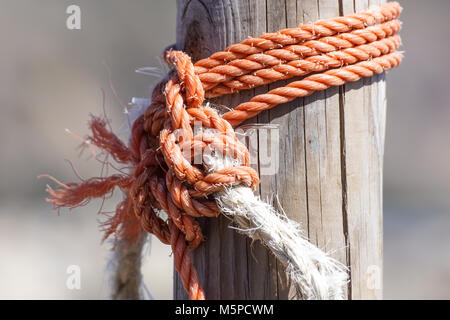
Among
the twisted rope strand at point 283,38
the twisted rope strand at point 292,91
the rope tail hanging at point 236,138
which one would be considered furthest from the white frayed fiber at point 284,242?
the twisted rope strand at point 283,38

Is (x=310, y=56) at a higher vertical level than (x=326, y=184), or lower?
higher

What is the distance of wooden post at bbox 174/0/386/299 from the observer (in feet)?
4.19

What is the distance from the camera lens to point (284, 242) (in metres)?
1.21

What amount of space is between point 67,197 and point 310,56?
3.08ft

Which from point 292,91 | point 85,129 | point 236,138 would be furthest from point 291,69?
point 85,129

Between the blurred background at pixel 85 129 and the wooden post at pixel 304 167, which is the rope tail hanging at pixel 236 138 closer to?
the wooden post at pixel 304 167

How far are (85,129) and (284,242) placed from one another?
20.3 feet

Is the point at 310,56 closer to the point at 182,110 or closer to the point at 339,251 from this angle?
the point at 182,110

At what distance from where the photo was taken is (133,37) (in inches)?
327

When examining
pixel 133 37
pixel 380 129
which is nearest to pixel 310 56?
pixel 380 129

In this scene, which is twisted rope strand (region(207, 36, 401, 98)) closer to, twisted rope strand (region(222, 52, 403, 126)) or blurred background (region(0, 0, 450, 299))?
twisted rope strand (region(222, 52, 403, 126))

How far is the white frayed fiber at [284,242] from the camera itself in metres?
1.19

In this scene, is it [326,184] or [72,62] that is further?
[72,62]

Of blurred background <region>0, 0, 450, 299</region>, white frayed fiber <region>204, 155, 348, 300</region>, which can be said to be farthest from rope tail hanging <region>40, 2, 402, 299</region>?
blurred background <region>0, 0, 450, 299</region>
